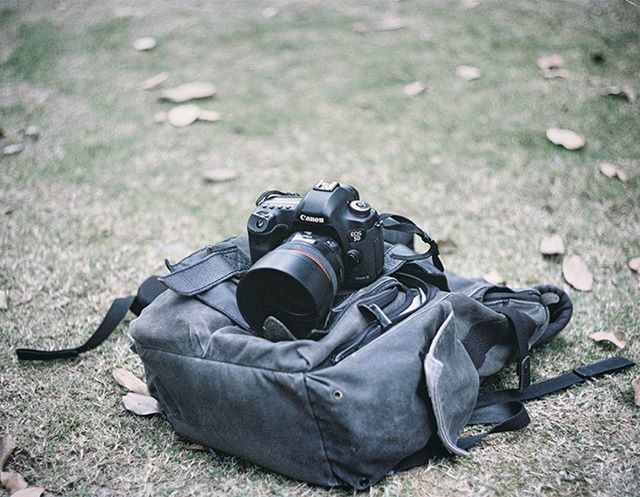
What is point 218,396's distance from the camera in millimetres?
1454

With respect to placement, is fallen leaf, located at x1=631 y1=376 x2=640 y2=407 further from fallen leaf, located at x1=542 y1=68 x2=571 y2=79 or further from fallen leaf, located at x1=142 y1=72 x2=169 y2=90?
fallen leaf, located at x1=142 y1=72 x2=169 y2=90

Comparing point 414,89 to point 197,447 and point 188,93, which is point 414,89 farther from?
point 197,447

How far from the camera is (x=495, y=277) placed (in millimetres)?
2211

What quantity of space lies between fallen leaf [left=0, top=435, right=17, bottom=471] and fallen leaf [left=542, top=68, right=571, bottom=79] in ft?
9.04

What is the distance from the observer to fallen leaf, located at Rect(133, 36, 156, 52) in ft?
12.1

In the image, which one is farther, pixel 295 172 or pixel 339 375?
pixel 295 172

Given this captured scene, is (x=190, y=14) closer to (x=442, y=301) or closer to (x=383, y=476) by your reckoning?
(x=442, y=301)

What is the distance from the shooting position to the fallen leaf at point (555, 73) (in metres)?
3.28

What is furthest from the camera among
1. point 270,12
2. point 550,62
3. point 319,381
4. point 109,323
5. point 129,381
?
point 270,12

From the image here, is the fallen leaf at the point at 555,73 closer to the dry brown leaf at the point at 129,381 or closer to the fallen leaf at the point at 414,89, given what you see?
the fallen leaf at the point at 414,89

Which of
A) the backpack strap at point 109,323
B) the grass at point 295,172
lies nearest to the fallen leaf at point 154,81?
the grass at point 295,172

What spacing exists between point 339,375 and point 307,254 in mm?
274

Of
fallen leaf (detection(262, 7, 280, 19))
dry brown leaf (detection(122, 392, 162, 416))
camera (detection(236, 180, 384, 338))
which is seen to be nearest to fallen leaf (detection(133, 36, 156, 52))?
fallen leaf (detection(262, 7, 280, 19))

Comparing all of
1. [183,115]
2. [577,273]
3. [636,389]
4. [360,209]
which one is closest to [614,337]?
[636,389]
